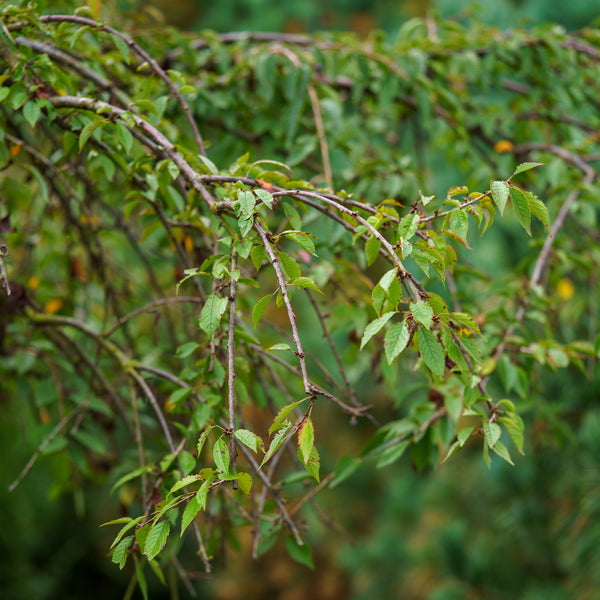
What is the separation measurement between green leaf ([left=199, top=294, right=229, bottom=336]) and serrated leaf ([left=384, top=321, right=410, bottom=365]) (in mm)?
188

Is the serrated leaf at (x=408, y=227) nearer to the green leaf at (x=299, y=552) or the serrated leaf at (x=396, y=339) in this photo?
the serrated leaf at (x=396, y=339)

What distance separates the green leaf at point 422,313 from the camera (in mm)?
595

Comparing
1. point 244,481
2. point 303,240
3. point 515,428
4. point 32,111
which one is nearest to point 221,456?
point 244,481

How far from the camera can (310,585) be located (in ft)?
15.3

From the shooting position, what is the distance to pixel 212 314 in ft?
2.19

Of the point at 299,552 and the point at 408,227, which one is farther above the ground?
the point at 408,227

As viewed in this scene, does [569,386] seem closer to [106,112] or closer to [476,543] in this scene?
[476,543]

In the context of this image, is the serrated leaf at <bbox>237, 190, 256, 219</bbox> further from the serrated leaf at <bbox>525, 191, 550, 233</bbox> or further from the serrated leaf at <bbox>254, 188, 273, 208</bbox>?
the serrated leaf at <bbox>525, 191, 550, 233</bbox>

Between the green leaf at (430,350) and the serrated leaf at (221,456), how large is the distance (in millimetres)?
230

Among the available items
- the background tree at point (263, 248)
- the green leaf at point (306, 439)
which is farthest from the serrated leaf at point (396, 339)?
the green leaf at point (306, 439)

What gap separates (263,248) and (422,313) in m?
0.21

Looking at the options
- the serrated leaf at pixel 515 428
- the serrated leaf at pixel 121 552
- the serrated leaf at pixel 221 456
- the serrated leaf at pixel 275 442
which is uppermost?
the serrated leaf at pixel 275 442

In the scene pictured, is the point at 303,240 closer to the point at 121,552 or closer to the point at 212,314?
the point at 212,314

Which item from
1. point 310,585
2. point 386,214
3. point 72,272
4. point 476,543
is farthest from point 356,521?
point 386,214
